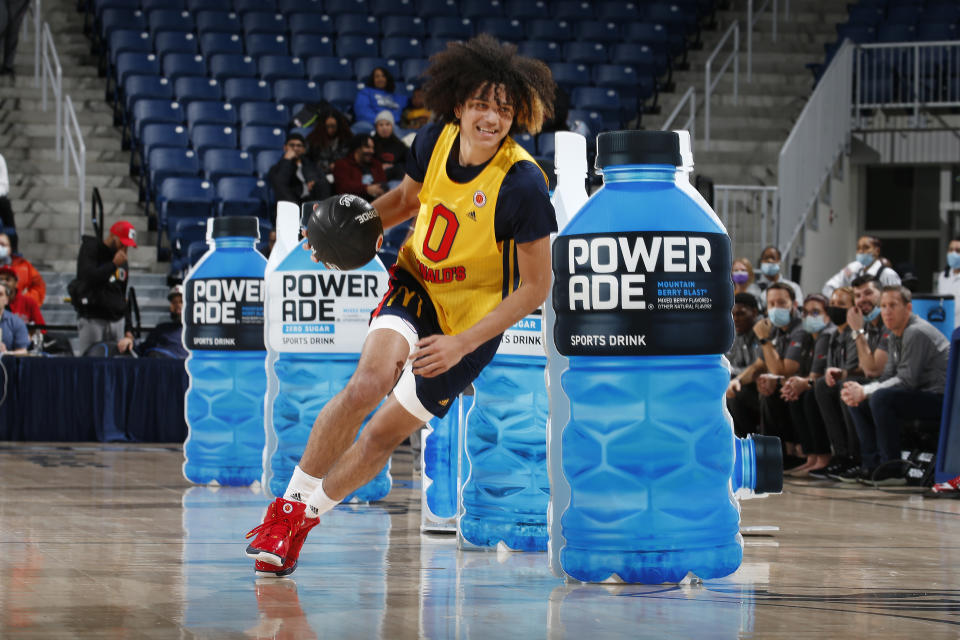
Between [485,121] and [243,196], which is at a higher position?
[243,196]

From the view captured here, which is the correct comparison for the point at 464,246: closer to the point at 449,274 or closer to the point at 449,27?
the point at 449,274

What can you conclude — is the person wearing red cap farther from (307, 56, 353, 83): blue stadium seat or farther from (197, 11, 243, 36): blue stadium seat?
(197, 11, 243, 36): blue stadium seat

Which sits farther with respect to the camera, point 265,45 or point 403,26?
point 403,26

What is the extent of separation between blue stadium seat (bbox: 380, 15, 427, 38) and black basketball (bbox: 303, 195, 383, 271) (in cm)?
1365

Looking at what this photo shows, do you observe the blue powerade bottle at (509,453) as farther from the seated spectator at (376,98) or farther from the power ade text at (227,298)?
the seated spectator at (376,98)

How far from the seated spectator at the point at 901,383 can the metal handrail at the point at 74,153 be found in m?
8.81

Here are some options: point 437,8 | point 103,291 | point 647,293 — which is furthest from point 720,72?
point 647,293

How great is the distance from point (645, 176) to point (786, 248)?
10.9 m

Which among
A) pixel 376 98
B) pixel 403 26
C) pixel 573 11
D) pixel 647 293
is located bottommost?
pixel 647 293

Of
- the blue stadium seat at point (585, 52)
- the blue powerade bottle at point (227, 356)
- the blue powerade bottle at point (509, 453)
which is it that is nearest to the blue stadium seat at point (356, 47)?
the blue stadium seat at point (585, 52)

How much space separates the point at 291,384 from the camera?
7.57m

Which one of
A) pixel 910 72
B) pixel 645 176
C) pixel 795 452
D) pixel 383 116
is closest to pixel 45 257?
pixel 383 116

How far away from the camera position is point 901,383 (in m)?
9.34

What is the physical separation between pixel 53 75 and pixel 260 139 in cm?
324
